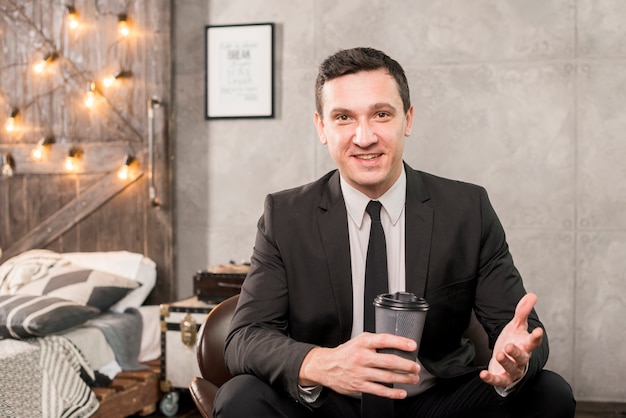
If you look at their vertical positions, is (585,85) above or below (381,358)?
above

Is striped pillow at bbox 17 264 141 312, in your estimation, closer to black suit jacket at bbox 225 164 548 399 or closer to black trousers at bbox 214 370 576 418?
black suit jacket at bbox 225 164 548 399

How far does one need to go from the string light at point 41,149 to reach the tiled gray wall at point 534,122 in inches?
59.5

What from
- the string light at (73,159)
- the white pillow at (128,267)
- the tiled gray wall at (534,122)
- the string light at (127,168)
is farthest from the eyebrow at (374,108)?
the string light at (73,159)

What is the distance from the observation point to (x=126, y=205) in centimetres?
392

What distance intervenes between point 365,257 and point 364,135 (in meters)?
0.33

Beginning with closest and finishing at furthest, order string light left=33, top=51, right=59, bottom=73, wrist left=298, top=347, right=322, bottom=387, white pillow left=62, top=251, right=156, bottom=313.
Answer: wrist left=298, top=347, right=322, bottom=387
white pillow left=62, top=251, right=156, bottom=313
string light left=33, top=51, right=59, bottom=73

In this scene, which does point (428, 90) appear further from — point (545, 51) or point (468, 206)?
point (468, 206)

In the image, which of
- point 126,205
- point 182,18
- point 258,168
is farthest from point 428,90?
point 126,205

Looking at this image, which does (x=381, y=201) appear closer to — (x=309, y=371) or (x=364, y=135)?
(x=364, y=135)

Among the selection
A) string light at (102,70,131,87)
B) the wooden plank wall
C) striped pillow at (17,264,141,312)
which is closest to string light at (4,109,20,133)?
the wooden plank wall

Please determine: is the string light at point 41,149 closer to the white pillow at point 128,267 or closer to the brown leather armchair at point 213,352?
the white pillow at point 128,267

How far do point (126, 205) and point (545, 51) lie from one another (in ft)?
8.20

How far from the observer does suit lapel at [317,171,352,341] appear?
173 cm

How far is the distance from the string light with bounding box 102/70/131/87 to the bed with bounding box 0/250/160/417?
3.29 feet
